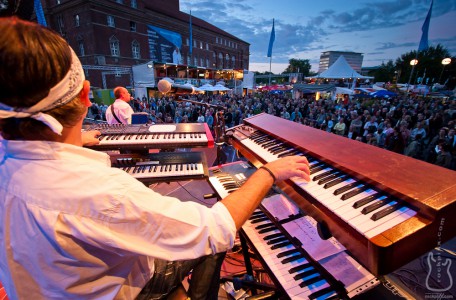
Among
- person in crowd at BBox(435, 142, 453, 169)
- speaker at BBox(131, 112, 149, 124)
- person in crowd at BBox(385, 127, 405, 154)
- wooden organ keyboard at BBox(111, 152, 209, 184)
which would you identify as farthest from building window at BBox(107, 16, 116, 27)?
person in crowd at BBox(435, 142, 453, 169)

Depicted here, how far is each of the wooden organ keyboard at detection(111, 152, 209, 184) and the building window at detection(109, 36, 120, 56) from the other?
36567 mm

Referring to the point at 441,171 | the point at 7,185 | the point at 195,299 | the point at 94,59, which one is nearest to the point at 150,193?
the point at 7,185

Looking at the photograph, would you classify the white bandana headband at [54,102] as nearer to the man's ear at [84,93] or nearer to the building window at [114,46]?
the man's ear at [84,93]

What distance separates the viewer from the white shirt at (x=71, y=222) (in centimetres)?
84

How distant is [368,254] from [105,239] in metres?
1.20

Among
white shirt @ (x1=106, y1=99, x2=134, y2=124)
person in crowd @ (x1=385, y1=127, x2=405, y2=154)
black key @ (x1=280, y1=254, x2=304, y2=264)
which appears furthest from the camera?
person in crowd @ (x1=385, y1=127, x2=405, y2=154)

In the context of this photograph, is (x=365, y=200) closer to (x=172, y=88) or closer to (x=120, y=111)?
(x=172, y=88)

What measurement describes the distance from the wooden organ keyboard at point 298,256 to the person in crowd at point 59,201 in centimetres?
105

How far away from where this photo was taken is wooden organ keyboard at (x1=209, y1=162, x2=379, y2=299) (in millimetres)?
1606

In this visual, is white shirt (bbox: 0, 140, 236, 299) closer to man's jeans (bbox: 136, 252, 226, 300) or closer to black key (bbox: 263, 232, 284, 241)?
man's jeans (bbox: 136, 252, 226, 300)

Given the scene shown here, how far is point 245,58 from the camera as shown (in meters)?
73.1

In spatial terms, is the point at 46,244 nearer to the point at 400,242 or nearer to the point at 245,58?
the point at 400,242

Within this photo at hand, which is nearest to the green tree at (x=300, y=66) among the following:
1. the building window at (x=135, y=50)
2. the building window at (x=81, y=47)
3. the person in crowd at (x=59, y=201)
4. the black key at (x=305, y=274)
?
the building window at (x=135, y=50)

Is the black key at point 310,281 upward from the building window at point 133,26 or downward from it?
downward
